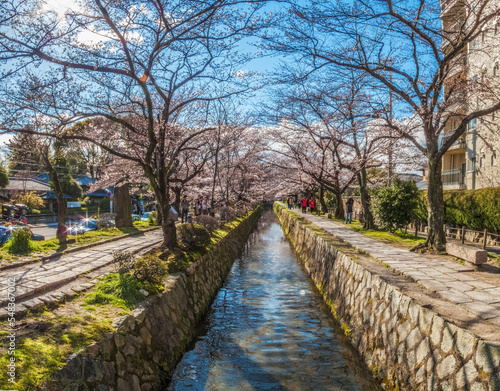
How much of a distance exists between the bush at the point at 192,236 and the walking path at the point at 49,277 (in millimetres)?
1655

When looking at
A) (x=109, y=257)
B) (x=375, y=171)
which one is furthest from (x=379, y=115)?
(x=375, y=171)

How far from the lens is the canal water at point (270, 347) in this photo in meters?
5.91

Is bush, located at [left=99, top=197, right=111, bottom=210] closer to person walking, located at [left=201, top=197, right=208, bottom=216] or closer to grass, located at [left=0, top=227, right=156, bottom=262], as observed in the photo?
person walking, located at [left=201, top=197, right=208, bottom=216]

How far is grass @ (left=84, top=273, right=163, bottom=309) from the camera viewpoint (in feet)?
19.9

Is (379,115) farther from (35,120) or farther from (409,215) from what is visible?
(35,120)

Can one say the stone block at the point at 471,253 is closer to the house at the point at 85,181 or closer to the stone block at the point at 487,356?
the stone block at the point at 487,356

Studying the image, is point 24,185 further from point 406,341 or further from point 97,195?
point 406,341

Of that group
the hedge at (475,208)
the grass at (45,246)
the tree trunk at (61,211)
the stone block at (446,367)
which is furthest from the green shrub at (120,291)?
the hedge at (475,208)

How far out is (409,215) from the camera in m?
15.2

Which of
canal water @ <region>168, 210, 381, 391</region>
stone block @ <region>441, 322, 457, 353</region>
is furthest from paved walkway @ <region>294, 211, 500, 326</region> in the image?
canal water @ <region>168, 210, 381, 391</region>

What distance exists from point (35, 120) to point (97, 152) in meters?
38.7

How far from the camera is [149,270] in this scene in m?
7.12

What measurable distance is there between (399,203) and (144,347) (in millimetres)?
12657

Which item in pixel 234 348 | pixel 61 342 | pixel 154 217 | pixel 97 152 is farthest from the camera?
pixel 97 152
